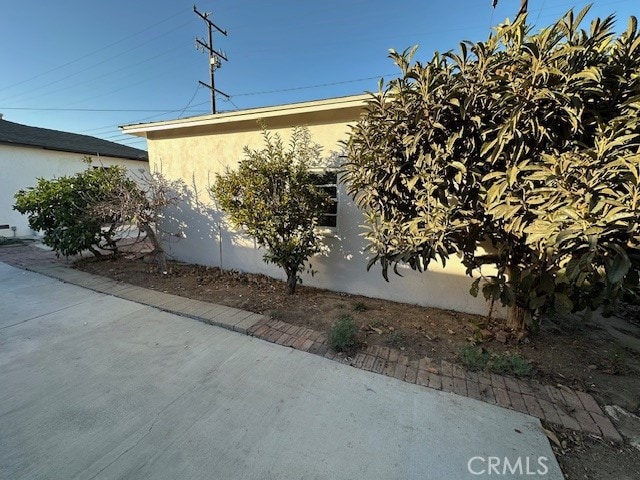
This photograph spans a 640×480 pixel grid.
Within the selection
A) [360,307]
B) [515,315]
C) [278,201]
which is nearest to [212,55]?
[278,201]

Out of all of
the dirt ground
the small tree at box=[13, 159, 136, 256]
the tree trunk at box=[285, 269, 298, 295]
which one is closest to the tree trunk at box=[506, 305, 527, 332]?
the dirt ground

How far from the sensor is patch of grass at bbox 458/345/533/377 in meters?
2.54

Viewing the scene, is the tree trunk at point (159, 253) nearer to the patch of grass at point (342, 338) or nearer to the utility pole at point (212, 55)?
the patch of grass at point (342, 338)

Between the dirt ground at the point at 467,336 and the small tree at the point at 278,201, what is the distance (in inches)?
30.3

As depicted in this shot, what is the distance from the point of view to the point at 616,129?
6.53 feet

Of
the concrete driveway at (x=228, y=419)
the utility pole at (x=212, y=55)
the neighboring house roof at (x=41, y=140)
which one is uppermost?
the utility pole at (x=212, y=55)

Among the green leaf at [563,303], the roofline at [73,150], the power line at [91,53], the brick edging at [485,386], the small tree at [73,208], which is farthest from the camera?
the power line at [91,53]

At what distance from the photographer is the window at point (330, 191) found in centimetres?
442

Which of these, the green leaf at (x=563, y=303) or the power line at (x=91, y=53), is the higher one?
the power line at (x=91, y=53)

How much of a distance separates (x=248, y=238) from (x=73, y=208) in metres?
3.53

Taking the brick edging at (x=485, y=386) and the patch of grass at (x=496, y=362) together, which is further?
the patch of grass at (x=496, y=362)

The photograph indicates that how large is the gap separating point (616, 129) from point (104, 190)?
23.0ft

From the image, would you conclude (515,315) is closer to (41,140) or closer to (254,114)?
(254,114)

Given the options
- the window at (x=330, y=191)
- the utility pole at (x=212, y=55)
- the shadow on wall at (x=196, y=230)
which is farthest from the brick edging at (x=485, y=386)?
the utility pole at (x=212, y=55)
